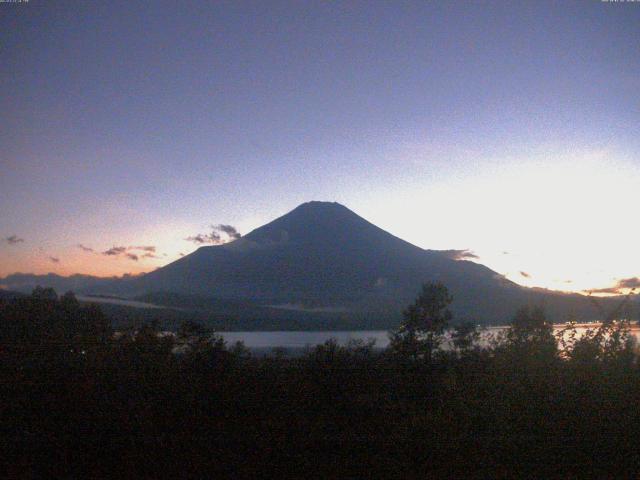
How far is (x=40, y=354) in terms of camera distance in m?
10.9

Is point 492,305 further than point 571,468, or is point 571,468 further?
point 492,305

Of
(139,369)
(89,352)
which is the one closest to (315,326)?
(89,352)

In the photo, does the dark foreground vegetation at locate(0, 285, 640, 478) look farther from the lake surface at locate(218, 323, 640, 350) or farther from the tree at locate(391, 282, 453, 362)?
the tree at locate(391, 282, 453, 362)

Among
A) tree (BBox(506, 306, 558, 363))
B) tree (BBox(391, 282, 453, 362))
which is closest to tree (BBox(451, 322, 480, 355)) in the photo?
tree (BBox(391, 282, 453, 362))

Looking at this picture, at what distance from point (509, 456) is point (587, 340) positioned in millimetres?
5496

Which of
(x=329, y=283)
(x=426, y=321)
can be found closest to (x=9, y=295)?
(x=426, y=321)

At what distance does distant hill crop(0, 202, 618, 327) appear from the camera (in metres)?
24.3

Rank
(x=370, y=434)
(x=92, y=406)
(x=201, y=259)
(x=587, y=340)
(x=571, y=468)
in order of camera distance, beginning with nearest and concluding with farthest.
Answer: (x=571, y=468), (x=370, y=434), (x=92, y=406), (x=587, y=340), (x=201, y=259)

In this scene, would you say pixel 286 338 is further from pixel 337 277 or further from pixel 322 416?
pixel 337 277

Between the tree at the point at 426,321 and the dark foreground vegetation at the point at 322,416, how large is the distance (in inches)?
293

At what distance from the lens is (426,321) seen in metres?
19.9

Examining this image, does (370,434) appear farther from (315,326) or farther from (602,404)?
(315,326)

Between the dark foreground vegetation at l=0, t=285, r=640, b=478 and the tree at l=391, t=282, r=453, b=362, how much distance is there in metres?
7.45

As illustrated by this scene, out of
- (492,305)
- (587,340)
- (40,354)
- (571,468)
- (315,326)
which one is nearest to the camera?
(571,468)
